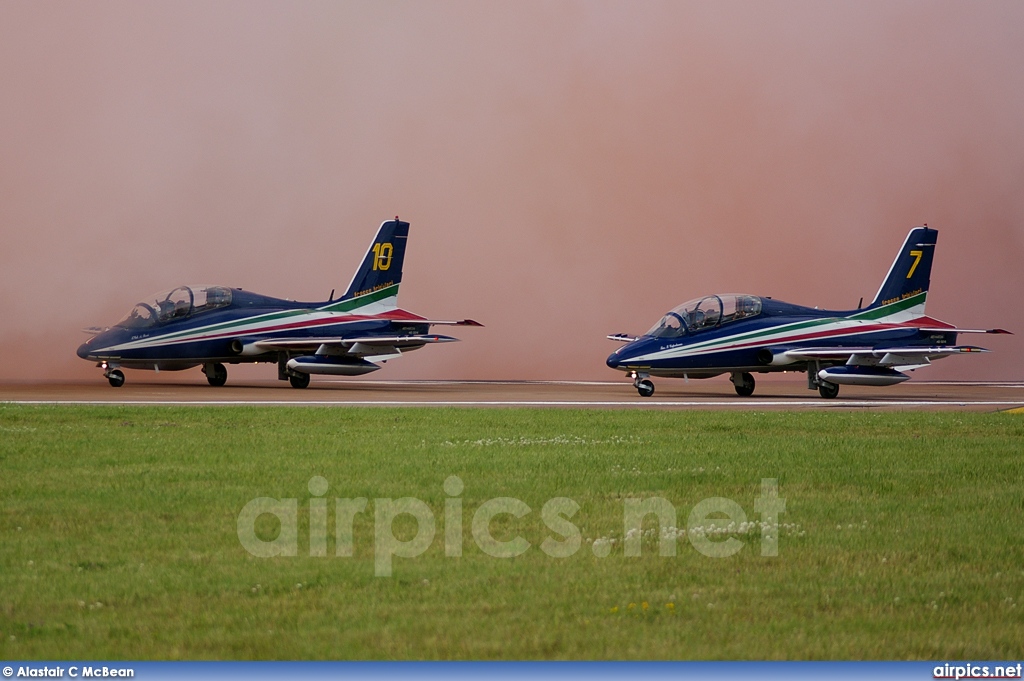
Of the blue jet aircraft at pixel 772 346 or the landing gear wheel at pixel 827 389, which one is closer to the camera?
the blue jet aircraft at pixel 772 346

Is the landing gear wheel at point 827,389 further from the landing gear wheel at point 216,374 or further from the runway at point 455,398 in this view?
the landing gear wheel at point 216,374

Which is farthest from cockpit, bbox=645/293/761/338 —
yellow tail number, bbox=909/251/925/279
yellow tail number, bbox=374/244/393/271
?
yellow tail number, bbox=374/244/393/271

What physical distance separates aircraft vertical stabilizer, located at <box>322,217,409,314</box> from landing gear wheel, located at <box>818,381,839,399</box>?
1258 centimetres

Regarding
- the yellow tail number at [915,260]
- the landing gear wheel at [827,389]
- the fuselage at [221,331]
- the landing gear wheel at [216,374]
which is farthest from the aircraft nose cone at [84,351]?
the yellow tail number at [915,260]

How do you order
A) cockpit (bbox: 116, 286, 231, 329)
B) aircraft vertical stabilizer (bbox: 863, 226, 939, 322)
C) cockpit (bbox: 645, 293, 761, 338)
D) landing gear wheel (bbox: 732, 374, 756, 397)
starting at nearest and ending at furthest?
cockpit (bbox: 645, 293, 761, 338) < landing gear wheel (bbox: 732, 374, 756, 397) < cockpit (bbox: 116, 286, 231, 329) < aircraft vertical stabilizer (bbox: 863, 226, 939, 322)

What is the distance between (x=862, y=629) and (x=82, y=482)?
278 inches

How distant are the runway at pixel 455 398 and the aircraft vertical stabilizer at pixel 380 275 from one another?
239cm

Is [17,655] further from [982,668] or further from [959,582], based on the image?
[959,582]

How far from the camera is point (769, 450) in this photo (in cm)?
1309

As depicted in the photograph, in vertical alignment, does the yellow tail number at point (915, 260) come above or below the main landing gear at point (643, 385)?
above

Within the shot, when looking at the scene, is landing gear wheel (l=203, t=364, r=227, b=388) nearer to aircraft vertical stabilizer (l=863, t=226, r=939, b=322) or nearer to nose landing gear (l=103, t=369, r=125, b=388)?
nose landing gear (l=103, t=369, r=125, b=388)

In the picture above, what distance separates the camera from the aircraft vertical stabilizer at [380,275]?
33.4 m

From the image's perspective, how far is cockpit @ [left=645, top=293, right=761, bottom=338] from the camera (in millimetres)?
28406

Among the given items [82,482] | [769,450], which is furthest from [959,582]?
[82,482]
